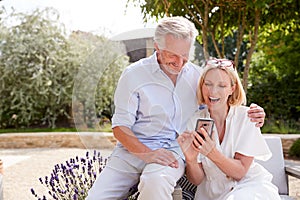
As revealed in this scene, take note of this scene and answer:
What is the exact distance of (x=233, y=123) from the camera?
1877 millimetres

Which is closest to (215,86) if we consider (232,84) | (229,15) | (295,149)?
(232,84)

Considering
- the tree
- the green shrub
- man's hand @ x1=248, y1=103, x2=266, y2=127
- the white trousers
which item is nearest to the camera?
the white trousers

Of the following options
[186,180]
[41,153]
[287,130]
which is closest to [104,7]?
[186,180]

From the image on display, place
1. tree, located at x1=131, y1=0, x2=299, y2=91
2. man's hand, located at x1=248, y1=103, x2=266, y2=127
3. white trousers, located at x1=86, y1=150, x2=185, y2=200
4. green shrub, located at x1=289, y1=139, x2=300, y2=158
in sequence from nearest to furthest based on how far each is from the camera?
white trousers, located at x1=86, y1=150, x2=185, y2=200, man's hand, located at x1=248, y1=103, x2=266, y2=127, tree, located at x1=131, y1=0, x2=299, y2=91, green shrub, located at x1=289, y1=139, x2=300, y2=158

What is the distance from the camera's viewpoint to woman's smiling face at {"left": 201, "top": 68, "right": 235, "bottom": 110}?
1727 millimetres

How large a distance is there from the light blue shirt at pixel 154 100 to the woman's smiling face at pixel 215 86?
0.05 metres

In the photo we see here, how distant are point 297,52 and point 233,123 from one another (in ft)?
18.8

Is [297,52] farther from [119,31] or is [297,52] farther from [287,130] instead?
[119,31]

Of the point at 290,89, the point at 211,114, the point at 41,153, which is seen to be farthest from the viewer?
the point at 290,89

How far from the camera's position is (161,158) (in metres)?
1.74

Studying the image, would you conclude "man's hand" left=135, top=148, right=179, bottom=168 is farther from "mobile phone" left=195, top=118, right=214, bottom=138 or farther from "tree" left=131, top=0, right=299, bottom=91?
"tree" left=131, top=0, right=299, bottom=91

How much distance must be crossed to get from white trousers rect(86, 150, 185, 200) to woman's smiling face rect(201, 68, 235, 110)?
253 millimetres

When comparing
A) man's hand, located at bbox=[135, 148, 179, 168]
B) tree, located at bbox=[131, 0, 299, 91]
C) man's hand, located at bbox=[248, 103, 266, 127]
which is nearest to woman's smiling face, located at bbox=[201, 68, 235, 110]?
man's hand, located at bbox=[248, 103, 266, 127]

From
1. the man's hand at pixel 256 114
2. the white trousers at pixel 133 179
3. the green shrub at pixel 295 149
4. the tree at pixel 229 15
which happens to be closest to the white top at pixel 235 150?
the man's hand at pixel 256 114
